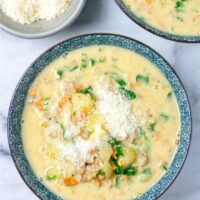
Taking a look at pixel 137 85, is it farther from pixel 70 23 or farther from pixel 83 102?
pixel 70 23

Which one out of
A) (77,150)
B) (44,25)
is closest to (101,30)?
(44,25)

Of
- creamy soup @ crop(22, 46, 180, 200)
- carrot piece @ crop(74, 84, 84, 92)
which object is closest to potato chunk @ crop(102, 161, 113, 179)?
creamy soup @ crop(22, 46, 180, 200)

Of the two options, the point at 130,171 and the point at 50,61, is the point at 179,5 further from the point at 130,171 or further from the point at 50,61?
the point at 130,171

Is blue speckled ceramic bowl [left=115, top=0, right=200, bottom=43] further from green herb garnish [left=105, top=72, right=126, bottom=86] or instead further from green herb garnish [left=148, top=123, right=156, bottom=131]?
green herb garnish [left=148, top=123, right=156, bottom=131]

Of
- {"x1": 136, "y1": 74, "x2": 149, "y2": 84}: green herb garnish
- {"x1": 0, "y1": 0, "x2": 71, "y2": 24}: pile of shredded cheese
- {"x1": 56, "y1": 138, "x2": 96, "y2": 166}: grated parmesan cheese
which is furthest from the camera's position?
{"x1": 0, "y1": 0, "x2": 71, "y2": 24}: pile of shredded cheese

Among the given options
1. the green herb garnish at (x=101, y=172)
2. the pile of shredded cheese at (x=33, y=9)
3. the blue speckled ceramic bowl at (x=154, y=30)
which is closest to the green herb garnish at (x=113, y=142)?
the green herb garnish at (x=101, y=172)

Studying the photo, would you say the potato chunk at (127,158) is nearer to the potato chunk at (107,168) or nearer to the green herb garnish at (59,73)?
the potato chunk at (107,168)

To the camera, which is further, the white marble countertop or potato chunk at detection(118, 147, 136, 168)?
the white marble countertop
